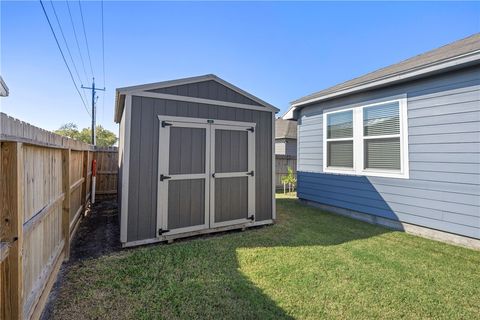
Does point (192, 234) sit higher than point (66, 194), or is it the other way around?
point (66, 194)

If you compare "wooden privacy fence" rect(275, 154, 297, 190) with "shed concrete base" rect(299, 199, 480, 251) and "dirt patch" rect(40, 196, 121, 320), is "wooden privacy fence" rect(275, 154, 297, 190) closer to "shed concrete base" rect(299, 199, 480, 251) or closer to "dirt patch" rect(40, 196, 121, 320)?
"shed concrete base" rect(299, 199, 480, 251)

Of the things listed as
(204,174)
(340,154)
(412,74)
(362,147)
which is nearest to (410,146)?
(362,147)

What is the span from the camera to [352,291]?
242 cm

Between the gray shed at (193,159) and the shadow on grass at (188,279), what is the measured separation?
0.40 m

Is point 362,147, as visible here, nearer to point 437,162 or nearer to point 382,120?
point 382,120

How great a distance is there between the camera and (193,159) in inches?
158

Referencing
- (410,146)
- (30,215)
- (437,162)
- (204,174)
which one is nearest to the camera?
(30,215)

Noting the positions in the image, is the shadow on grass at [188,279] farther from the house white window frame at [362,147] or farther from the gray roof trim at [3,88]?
the gray roof trim at [3,88]

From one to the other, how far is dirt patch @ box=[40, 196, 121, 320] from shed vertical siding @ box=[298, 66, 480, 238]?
5.03 m

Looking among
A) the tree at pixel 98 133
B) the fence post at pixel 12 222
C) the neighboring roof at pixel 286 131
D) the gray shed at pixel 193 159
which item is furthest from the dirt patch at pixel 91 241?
the tree at pixel 98 133

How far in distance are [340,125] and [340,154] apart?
709mm

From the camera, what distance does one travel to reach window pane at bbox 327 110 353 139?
17.8 ft

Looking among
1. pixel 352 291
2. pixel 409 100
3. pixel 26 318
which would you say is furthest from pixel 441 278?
pixel 26 318

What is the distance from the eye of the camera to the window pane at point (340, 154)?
5453mm
